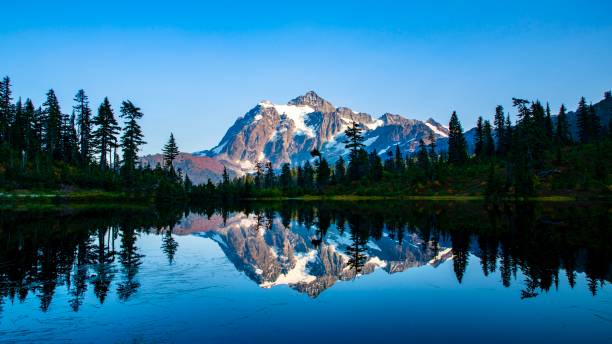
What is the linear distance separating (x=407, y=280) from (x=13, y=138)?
96.1 meters

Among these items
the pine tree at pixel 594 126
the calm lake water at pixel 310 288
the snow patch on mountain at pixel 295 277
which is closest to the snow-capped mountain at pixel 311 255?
the snow patch on mountain at pixel 295 277

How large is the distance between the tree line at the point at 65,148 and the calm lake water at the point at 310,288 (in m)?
50.0

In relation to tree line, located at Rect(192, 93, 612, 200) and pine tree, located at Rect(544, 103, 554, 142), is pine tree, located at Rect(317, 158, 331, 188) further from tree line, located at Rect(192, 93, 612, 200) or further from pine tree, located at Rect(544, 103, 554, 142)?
pine tree, located at Rect(544, 103, 554, 142)

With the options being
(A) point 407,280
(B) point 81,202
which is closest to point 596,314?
(A) point 407,280

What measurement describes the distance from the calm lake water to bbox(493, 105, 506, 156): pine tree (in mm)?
101207

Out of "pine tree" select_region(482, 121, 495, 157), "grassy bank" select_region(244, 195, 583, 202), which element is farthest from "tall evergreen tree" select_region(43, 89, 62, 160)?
"pine tree" select_region(482, 121, 495, 157)

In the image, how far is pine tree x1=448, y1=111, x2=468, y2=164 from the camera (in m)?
132

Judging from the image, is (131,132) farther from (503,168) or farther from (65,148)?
(503,168)

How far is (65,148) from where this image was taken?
98188 mm

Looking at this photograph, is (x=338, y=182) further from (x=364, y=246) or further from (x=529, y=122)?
(x=364, y=246)

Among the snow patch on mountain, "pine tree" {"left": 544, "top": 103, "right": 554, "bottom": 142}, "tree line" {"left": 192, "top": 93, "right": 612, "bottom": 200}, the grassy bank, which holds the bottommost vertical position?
the snow patch on mountain

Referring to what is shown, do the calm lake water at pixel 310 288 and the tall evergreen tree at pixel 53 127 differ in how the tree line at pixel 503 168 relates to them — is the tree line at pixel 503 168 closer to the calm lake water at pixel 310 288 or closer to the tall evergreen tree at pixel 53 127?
the tall evergreen tree at pixel 53 127

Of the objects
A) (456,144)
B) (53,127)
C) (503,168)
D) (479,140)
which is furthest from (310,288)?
(479,140)

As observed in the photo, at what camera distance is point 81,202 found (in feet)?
236
